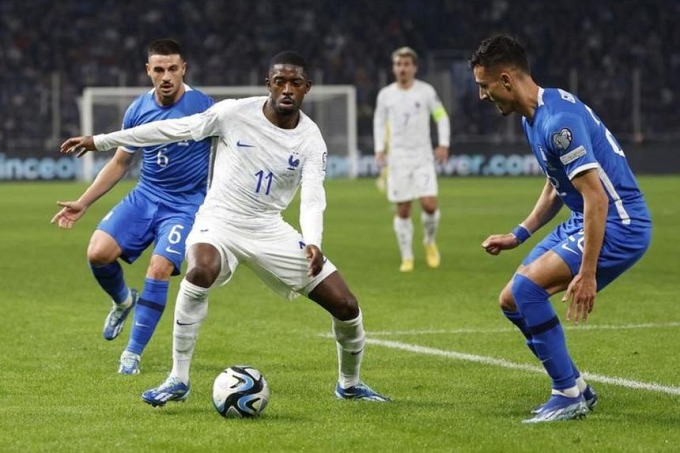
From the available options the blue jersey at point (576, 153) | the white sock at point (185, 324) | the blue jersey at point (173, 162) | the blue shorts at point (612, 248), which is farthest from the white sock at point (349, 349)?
the blue jersey at point (173, 162)

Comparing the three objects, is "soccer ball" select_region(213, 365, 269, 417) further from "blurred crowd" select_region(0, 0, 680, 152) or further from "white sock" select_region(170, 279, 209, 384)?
"blurred crowd" select_region(0, 0, 680, 152)

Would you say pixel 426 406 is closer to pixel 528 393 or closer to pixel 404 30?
pixel 528 393

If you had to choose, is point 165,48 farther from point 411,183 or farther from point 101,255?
point 411,183

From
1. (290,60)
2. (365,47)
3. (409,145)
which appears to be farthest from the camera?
(365,47)

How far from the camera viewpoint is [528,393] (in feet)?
26.0

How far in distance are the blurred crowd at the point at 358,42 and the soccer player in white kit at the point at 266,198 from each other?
31.0m

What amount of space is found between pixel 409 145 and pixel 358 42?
26.4m

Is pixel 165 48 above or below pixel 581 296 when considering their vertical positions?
above

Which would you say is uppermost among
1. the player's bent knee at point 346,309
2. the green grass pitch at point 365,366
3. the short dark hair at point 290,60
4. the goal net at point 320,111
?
the short dark hair at point 290,60

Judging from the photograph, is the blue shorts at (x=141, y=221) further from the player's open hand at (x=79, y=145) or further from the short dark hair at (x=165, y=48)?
the player's open hand at (x=79, y=145)

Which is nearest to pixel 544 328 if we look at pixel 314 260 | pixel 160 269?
pixel 314 260

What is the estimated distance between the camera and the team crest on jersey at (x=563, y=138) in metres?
6.65

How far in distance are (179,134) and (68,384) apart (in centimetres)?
172

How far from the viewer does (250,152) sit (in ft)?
24.9
